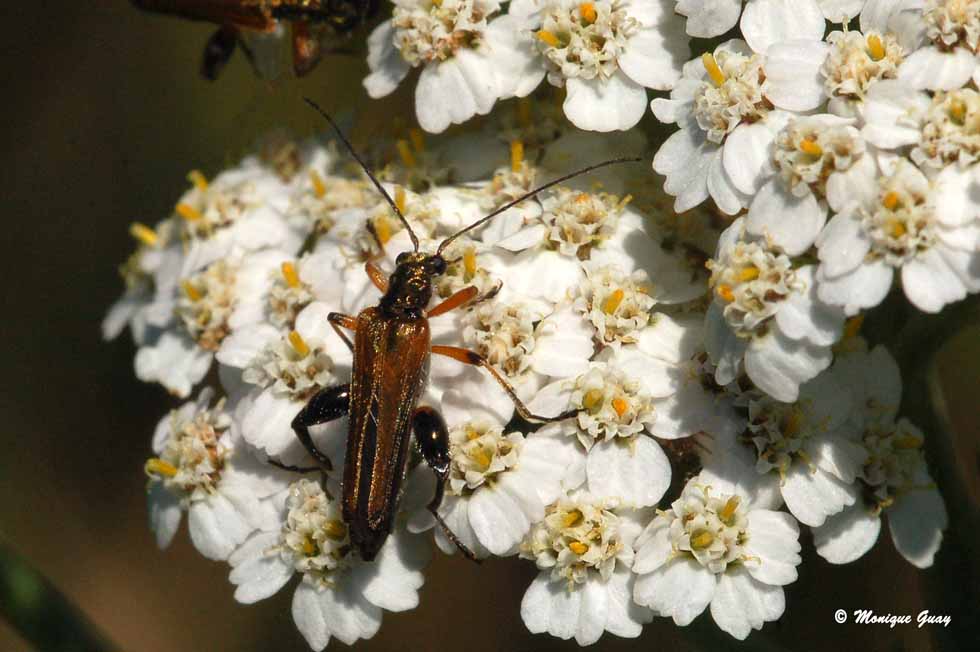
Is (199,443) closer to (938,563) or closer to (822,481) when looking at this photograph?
(822,481)

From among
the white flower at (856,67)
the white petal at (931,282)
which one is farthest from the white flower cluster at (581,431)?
the white flower at (856,67)

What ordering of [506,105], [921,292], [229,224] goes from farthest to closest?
1. [229,224]
2. [506,105]
3. [921,292]

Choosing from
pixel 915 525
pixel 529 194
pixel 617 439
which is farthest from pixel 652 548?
pixel 529 194

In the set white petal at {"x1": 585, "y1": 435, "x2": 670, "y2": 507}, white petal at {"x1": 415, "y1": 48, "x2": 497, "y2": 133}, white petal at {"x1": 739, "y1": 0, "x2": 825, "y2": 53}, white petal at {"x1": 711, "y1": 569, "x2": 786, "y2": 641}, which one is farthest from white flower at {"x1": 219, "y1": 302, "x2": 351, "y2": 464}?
white petal at {"x1": 739, "y1": 0, "x2": 825, "y2": 53}

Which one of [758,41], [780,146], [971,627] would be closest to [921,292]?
[780,146]

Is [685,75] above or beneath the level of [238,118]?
above

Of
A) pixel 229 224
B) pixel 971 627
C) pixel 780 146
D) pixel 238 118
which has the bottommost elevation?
pixel 971 627

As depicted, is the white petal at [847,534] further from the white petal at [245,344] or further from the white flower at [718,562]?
the white petal at [245,344]
